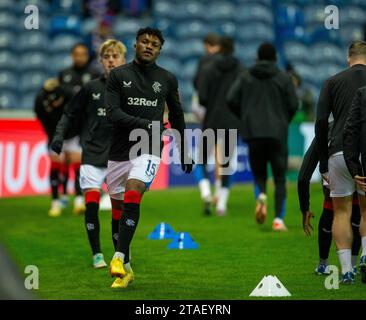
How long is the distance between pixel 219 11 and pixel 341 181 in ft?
51.2

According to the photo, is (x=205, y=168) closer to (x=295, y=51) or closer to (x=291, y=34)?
(x=295, y=51)

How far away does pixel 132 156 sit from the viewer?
7801mm

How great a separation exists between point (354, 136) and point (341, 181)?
16.7 inches

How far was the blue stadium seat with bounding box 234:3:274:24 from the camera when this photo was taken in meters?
22.9

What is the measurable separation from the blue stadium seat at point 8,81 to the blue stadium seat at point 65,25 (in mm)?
1615

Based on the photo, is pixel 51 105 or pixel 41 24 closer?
pixel 51 105

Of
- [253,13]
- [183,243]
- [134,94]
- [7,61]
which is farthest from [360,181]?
[253,13]

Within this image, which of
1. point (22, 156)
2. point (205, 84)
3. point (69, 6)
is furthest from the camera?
point (69, 6)

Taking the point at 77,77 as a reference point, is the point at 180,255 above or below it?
below

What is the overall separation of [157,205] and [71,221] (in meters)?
2.55

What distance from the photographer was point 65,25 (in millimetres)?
21750

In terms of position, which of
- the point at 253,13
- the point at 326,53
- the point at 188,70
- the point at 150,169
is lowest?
the point at 188,70

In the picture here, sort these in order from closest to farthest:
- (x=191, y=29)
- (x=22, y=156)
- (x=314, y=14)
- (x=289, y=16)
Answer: (x=22, y=156)
(x=191, y=29)
(x=289, y=16)
(x=314, y=14)

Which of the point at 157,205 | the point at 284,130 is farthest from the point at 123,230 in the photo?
the point at 157,205
